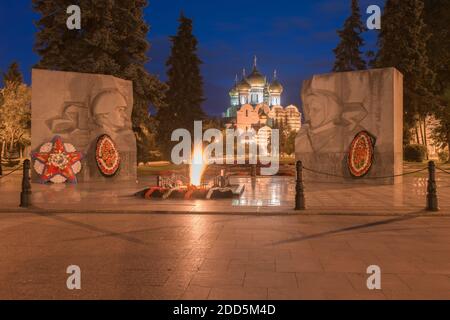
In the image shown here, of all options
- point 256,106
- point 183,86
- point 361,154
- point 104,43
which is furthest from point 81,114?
point 256,106

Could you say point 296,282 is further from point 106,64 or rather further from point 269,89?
point 269,89

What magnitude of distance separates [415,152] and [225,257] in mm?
44499

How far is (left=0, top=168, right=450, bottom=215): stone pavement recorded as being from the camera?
13.8m

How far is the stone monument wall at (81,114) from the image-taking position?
23.5 m

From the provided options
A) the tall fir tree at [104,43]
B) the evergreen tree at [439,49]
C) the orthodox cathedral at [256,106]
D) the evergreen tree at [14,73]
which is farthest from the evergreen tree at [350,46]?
the orthodox cathedral at [256,106]

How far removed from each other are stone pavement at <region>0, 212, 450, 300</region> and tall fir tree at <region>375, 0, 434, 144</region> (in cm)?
3266

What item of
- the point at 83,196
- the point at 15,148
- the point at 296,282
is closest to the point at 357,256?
the point at 296,282

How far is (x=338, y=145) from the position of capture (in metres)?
24.0

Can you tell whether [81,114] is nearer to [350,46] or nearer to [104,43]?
[104,43]

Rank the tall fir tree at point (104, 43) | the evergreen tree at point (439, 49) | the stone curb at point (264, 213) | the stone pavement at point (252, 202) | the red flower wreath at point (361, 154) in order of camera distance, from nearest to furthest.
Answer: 1. the stone curb at point (264, 213)
2. the stone pavement at point (252, 202)
3. the red flower wreath at point (361, 154)
4. the tall fir tree at point (104, 43)
5. the evergreen tree at point (439, 49)

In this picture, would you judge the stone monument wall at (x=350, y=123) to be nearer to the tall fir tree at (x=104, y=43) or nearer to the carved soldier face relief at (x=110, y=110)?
the carved soldier face relief at (x=110, y=110)

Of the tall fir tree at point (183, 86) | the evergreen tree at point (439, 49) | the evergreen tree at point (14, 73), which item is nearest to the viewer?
the evergreen tree at point (439, 49)

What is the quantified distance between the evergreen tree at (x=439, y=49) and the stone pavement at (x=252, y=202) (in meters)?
22.4

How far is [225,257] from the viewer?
26.5 feet
